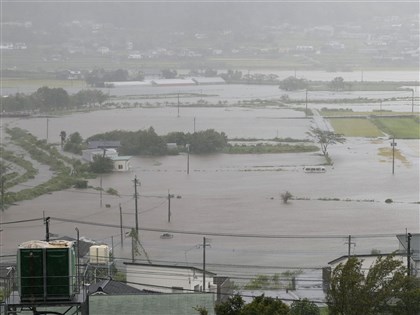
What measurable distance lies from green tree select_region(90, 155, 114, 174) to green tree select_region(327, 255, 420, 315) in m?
5.69

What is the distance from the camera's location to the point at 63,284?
7.68 ft

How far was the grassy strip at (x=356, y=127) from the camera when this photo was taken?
1156cm

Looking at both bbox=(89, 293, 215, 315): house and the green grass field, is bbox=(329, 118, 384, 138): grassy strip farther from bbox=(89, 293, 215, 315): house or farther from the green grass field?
bbox=(89, 293, 215, 315): house

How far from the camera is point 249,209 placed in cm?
723

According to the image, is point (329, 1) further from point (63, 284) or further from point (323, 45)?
point (63, 284)

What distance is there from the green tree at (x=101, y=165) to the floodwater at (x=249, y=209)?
196 millimetres

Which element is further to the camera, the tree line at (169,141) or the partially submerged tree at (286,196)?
the tree line at (169,141)

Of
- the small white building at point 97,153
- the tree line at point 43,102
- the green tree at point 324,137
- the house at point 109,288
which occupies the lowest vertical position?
the small white building at point 97,153

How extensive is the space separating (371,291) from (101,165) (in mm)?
6008

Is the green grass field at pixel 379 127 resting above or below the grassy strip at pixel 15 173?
above

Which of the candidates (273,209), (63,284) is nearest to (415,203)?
(273,209)

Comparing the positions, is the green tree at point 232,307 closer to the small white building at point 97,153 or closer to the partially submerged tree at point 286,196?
the partially submerged tree at point 286,196

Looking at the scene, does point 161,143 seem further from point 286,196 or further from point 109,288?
point 109,288

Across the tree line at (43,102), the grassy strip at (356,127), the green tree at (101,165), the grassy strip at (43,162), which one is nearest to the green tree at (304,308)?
the grassy strip at (43,162)
